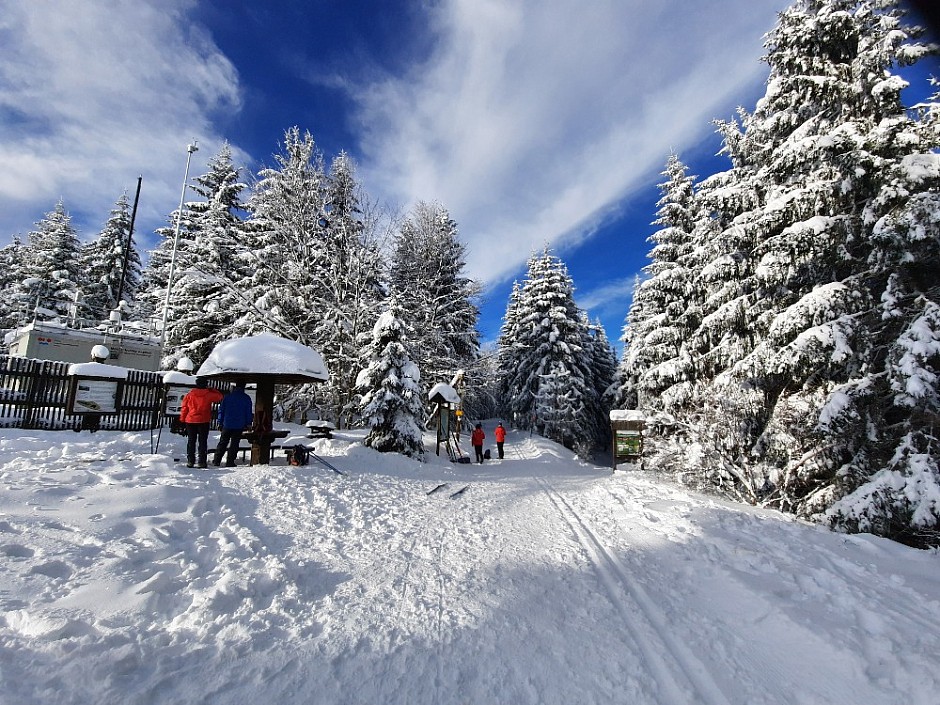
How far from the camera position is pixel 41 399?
34.9 ft

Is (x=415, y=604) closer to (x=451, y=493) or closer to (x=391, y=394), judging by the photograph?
(x=451, y=493)

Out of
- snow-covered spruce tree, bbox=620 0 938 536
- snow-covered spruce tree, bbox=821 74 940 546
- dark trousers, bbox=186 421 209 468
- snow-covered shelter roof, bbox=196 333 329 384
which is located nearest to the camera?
snow-covered spruce tree, bbox=821 74 940 546

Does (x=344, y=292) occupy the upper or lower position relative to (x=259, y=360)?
upper

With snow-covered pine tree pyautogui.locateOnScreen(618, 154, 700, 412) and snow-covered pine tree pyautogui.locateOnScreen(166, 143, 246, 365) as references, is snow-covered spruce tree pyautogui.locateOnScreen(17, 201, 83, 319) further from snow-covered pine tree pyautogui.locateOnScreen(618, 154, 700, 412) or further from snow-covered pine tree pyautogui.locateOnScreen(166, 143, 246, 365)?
snow-covered pine tree pyautogui.locateOnScreen(618, 154, 700, 412)

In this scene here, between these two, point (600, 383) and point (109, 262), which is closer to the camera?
point (109, 262)

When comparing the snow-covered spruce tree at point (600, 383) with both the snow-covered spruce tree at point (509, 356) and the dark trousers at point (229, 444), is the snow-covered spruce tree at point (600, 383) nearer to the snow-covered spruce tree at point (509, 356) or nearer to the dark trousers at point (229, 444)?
the snow-covered spruce tree at point (509, 356)

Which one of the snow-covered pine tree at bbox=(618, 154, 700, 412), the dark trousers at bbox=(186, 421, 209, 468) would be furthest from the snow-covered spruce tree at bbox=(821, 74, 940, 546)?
the dark trousers at bbox=(186, 421, 209, 468)

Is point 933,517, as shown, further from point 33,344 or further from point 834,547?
point 33,344

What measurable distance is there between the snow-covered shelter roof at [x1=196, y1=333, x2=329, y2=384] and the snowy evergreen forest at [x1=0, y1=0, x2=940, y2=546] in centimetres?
399

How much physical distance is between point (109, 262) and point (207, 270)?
19312mm

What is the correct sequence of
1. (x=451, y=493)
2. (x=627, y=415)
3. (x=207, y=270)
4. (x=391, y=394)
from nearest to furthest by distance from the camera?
1. (x=451, y=493)
2. (x=391, y=394)
3. (x=627, y=415)
4. (x=207, y=270)

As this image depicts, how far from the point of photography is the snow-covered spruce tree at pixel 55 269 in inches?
1184

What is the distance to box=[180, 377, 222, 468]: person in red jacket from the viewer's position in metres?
7.91

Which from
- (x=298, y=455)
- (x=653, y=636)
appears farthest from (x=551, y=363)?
(x=653, y=636)
